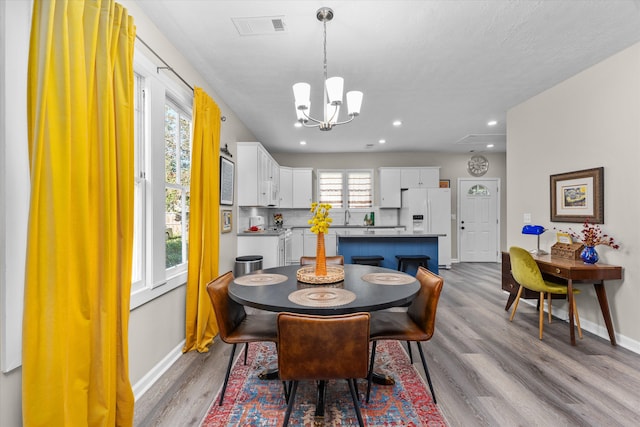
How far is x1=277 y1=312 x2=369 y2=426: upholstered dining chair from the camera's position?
137 cm

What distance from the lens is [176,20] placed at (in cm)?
221

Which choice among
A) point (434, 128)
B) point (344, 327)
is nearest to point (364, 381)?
point (344, 327)

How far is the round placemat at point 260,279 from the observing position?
6.56 ft

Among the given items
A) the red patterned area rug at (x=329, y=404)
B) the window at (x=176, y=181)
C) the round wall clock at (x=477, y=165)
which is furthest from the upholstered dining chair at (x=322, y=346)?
the round wall clock at (x=477, y=165)

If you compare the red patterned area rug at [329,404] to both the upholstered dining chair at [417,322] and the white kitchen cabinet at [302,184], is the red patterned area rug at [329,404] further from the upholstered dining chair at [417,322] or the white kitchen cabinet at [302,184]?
the white kitchen cabinet at [302,184]

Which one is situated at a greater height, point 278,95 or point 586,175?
point 278,95

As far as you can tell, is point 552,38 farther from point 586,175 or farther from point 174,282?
point 174,282

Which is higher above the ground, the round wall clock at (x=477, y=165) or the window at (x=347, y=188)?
the round wall clock at (x=477, y=165)

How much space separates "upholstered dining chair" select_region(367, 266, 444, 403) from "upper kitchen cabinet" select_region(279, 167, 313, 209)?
15.9 ft

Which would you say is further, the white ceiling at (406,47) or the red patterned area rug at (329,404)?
the white ceiling at (406,47)

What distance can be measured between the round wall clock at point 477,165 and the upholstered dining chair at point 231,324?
6603 millimetres

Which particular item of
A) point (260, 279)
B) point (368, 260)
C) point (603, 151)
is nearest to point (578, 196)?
point (603, 151)

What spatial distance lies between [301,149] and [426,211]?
10.2 ft

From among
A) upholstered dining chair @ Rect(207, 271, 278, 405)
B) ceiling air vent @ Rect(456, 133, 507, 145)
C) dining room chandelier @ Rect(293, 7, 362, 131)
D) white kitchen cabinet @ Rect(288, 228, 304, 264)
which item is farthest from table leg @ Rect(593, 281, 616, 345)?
white kitchen cabinet @ Rect(288, 228, 304, 264)
